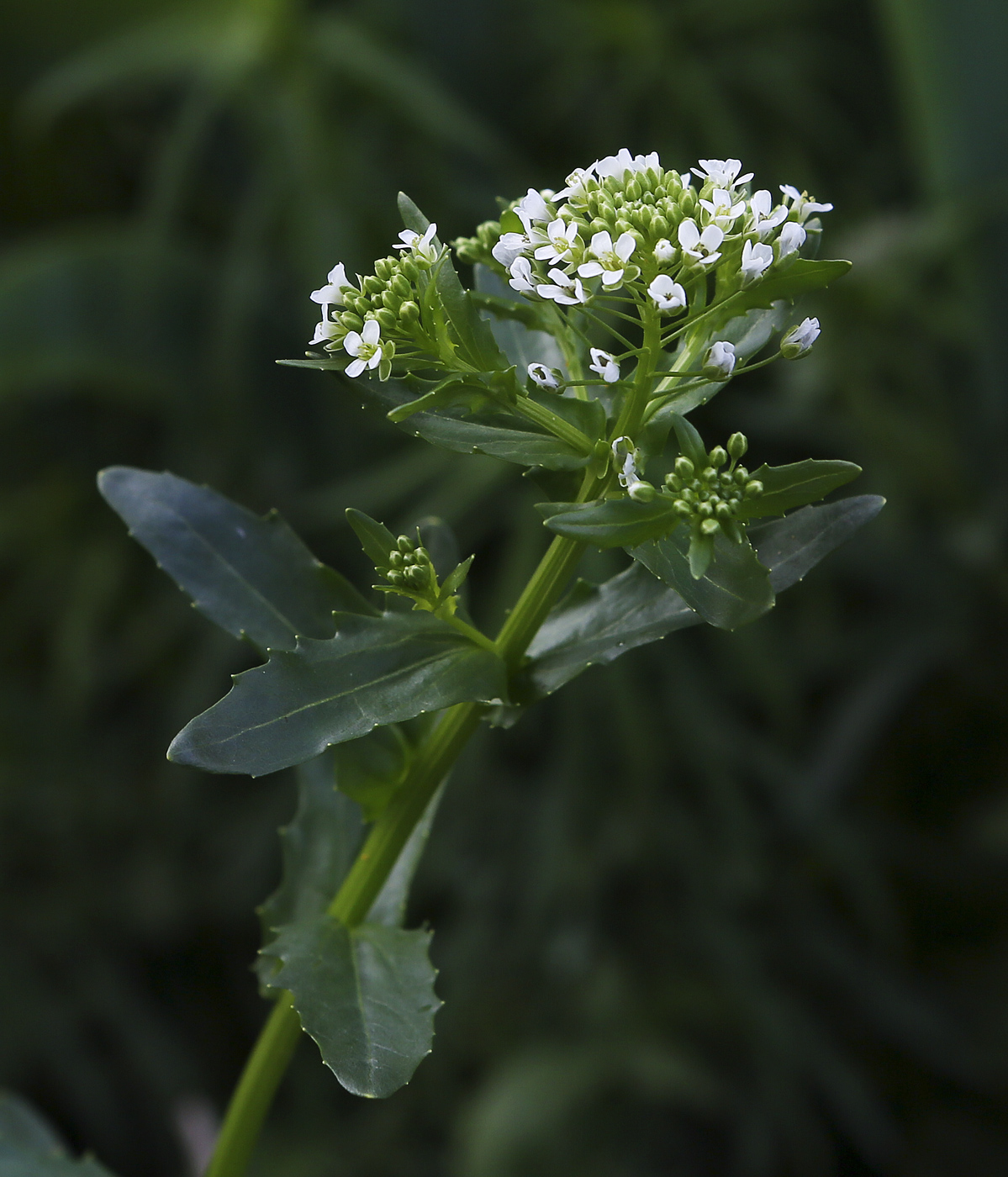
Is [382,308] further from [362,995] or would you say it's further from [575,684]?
[575,684]

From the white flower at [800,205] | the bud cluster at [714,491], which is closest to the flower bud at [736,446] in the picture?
the bud cluster at [714,491]

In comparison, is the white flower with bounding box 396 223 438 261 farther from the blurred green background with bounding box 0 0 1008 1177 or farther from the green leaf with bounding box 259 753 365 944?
the blurred green background with bounding box 0 0 1008 1177

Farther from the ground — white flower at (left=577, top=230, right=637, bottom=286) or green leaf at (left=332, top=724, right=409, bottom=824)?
white flower at (left=577, top=230, right=637, bottom=286)

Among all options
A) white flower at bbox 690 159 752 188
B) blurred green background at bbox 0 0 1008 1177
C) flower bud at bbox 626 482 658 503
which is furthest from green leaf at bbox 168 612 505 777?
blurred green background at bbox 0 0 1008 1177

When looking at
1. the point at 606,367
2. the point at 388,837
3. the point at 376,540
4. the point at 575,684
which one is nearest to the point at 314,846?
the point at 388,837

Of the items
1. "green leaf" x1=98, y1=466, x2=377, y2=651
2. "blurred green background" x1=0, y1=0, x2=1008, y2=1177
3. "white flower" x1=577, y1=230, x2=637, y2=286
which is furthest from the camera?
"blurred green background" x1=0, y1=0, x2=1008, y2=1177

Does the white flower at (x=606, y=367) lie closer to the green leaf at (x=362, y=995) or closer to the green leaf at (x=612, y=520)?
the green leaf at (x=612, y=520)

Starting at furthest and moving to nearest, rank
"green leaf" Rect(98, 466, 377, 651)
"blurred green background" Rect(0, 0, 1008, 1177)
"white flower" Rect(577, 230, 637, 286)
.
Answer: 1. "blurred green background" Rect(0, 0, 1008, 1177)
2. "green leaf" Rect(98, 466, 377, 651)
3. "white flower" Rect(577, 230, 637, 286)
